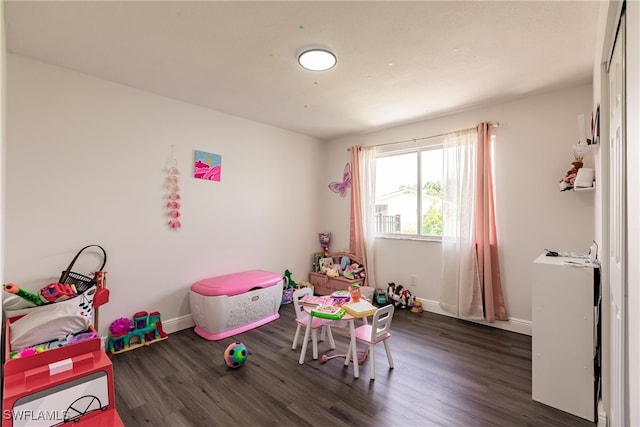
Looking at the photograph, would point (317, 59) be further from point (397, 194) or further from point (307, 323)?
point (397, 194)

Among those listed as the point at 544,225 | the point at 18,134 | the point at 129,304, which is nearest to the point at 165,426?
the point at 129,304

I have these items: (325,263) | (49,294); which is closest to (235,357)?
(49,294)

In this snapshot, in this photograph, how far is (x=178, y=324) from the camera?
10.3 ft

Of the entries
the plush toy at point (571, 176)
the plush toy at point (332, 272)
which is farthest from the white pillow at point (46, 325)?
the plush toy at point (571, 176)

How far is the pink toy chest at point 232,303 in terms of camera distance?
2.90m

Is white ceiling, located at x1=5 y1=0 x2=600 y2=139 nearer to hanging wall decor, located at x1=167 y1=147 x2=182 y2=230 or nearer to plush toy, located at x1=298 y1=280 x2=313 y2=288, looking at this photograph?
hanging wall decor, located at x1=167 y1=147 x2=182 y2=230

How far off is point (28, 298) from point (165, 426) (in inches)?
54.4

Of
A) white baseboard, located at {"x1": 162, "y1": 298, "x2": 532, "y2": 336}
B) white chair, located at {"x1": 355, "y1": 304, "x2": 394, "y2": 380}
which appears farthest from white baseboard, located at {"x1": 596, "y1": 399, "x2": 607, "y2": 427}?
white baseboard, located at {"x1": 162, "y1": 298, "x2": 532, "y2": 336}

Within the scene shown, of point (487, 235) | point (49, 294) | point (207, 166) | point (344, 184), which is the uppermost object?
point (207, 166)

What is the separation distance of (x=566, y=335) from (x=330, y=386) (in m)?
1.60

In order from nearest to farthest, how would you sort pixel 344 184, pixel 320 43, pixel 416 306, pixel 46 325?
1. pixel 46 325
2. pixel 320 43
3. pixel 416 306
4. pixel 344 184

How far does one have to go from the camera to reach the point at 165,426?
172 centimetres

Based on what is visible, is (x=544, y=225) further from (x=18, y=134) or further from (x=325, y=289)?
(x=18, y=134)

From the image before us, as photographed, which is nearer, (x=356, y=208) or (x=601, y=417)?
(x=601, y=417)
